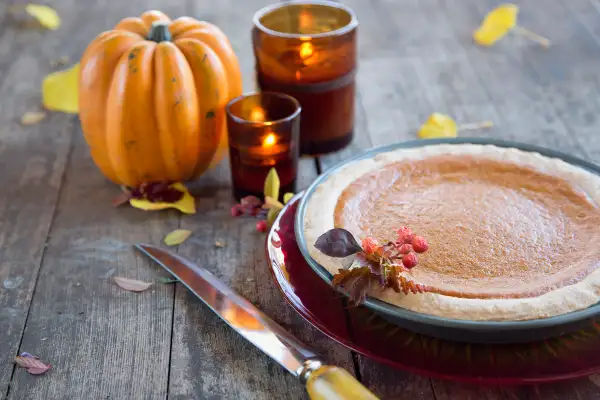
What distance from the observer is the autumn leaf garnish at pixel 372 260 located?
Answer: 0.94 m

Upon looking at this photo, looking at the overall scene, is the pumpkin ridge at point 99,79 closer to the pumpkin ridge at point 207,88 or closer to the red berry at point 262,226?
the pumpkin ridge at point 207,88

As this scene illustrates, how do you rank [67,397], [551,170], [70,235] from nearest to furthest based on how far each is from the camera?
[67,397] < [551,170] < [70,235]

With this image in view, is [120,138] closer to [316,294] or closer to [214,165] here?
[214,165]

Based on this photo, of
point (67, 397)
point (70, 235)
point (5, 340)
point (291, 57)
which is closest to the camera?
point (67, 397)

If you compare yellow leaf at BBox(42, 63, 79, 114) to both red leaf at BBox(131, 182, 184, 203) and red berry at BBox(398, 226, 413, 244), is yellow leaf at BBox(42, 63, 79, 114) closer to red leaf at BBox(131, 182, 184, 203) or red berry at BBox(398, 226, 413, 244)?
red leaf at BBox(131, 182, 184, 203)

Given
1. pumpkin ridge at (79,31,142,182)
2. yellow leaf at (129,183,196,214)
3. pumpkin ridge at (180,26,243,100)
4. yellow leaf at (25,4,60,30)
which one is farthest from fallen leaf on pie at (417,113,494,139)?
yellow leaf at (25,4,60,30)

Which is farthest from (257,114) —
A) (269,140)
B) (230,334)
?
(230,334)

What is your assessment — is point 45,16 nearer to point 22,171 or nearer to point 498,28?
point 22,171

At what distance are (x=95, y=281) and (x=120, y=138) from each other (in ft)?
1.04

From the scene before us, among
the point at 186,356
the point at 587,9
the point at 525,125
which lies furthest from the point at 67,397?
the point at 587,9

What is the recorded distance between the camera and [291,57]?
1.52 meters

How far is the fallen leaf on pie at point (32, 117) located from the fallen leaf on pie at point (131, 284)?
0.72m

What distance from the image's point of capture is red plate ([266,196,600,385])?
905mm

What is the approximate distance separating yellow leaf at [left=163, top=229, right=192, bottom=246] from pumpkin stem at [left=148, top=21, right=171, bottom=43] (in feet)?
1.26
